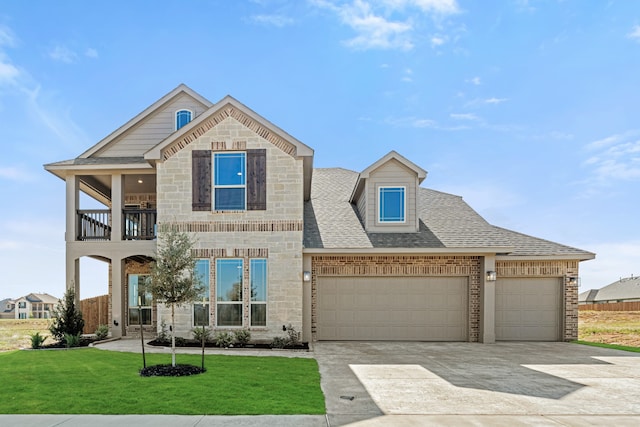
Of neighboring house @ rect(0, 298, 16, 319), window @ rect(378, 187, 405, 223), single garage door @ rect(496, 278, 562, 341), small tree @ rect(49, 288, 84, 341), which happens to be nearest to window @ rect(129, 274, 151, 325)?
small tree @ rect(49, 288, 84, 341)

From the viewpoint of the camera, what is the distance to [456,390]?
261 inches

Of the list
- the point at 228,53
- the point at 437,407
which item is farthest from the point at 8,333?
the point at 437,407

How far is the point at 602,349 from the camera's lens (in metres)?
11.6

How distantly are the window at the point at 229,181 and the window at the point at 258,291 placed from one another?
1.85 meters

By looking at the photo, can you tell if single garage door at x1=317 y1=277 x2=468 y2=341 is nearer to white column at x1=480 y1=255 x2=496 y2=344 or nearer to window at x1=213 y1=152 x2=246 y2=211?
white column at x1=480 y1=255 x2=496 y2=344

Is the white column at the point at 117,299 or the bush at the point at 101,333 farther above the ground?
the white column at the point at 117,299

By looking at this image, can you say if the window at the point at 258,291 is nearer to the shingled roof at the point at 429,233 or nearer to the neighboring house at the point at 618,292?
the shingled roof at the point at 429,233

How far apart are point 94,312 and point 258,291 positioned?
25.2 ft

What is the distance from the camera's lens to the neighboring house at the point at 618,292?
45719 mm

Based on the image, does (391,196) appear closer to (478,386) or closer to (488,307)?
(488,307)

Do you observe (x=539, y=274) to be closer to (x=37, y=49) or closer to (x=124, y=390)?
(x=124, y=390)

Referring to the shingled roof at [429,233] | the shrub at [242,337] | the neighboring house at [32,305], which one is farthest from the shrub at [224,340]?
the neighboring house at [32,305]

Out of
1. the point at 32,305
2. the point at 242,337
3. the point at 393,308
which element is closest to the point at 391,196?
the point at 393,308

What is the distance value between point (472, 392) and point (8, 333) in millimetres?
18516
